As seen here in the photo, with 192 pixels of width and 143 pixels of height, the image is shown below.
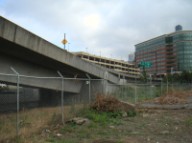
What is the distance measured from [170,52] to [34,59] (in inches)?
4421

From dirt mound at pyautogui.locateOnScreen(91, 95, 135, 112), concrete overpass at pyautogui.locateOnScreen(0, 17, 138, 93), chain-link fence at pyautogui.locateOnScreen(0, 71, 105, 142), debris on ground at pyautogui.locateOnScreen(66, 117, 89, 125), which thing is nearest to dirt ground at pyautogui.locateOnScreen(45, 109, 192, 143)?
debris on ground at pyautogui.locateOnScreen(66, 117, 89, 125)

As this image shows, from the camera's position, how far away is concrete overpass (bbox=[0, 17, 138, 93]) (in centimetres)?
1570

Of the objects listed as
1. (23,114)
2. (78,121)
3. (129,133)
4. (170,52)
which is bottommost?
(129,133)

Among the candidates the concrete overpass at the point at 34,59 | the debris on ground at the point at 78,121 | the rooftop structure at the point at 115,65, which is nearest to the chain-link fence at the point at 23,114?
the debris on ground at the point at 78,121

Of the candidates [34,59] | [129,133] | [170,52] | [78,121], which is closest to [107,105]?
[78,121]

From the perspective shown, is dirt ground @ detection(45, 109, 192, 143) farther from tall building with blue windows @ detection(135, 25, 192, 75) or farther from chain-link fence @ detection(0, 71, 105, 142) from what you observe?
tall building with blue windows @ detection(135, 25, 192, 75)

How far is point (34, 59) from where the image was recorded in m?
18.9

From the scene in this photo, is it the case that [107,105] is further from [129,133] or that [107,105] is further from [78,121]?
[129,133]

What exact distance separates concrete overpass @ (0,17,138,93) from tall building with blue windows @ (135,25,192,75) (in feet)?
331

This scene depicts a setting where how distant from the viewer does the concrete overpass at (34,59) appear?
15.7 metres

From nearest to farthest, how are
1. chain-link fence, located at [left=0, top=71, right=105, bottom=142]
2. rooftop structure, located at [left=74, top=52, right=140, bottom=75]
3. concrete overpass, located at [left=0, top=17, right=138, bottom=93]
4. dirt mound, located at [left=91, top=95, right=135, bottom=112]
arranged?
chain-link fence, located at [left=0, top=71, right=105, bottom=142] < dirt mound, located at [left=91, top=95, right=135, bottom=112] < concrete overpass, located at [left=0, top=17, right=138, bottom=93] < rooftop structure, located at [left=74, top=52, right=140, bottom=75]

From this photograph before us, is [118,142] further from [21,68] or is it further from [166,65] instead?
[166,65]

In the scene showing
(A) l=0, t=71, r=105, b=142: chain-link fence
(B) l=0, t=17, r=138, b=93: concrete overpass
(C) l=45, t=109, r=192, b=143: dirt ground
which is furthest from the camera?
(B) l=0, t=17, r=138, b=93: concrete overpass

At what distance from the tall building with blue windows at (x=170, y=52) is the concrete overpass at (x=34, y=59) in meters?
101
